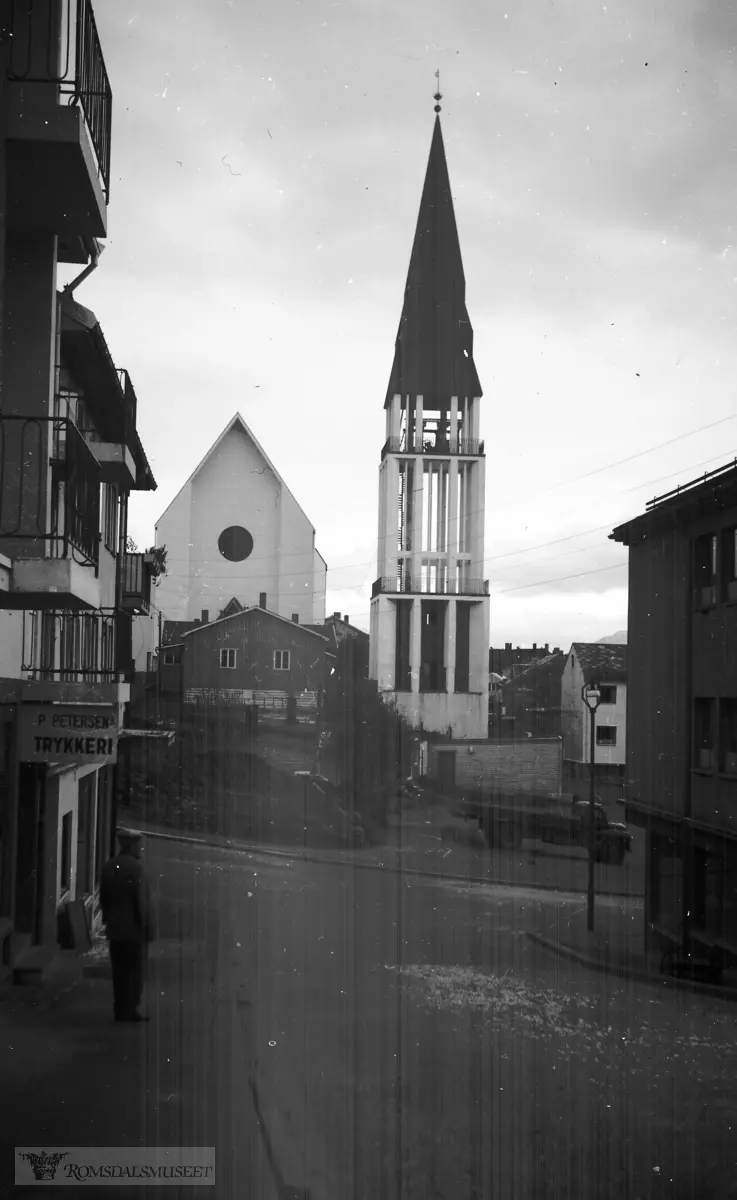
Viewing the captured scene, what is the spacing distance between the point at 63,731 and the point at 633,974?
5498 millimetres

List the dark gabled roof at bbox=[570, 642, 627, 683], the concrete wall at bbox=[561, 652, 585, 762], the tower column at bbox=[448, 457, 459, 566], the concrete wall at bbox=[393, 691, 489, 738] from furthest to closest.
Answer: the tower column at bbox=[448, 457, 459, 566] < the concrete wall at bbox=[393, 691, 489, 738] < the concrete wall at bbox=[561, 652, 585, 762] < the dark gabled roof at bbox=[570, 642, 627, 683]

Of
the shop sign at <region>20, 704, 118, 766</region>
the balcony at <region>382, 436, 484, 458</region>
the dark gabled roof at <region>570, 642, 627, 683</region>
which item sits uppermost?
the balcony at <region>382, 436, 484, 458</region>

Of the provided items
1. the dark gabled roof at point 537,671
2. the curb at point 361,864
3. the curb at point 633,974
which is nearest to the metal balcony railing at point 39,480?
the curb at point 633,974

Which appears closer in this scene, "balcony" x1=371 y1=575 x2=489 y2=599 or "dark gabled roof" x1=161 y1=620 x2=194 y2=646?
"dark gabled roof" x1=161 y1=620 x2=194 y2=646

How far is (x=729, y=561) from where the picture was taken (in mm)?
8508

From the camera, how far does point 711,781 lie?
8648 mm

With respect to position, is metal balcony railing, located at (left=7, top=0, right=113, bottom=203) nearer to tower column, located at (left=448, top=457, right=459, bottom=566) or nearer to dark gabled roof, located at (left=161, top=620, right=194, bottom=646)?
dark gabled roof, located at (left=161, top=620, right=194, bottom=646)

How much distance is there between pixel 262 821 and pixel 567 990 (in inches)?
388

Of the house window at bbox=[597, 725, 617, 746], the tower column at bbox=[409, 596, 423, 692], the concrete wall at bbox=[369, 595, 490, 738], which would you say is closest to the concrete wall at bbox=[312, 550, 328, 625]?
the concrete wall at bbox=[369, 595, 490, 738]

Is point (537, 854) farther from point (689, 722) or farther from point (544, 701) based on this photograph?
point (544, 701)

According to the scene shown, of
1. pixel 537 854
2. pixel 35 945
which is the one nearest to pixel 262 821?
pixel 537 854

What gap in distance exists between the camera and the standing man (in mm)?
3830

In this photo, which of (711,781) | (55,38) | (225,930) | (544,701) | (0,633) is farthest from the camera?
(544,701)

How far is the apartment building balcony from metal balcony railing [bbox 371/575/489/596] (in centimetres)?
2189
